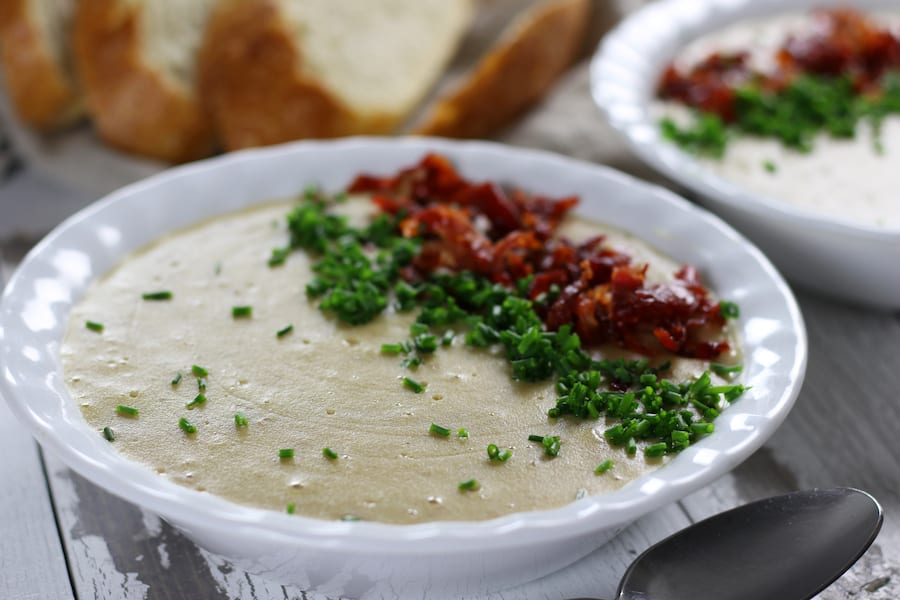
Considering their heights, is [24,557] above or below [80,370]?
below

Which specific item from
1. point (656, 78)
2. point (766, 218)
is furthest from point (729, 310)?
point (656, 78)

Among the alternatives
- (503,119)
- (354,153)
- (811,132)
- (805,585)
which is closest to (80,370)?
(354,153)

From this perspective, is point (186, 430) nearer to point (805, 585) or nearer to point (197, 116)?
point (805, 585)

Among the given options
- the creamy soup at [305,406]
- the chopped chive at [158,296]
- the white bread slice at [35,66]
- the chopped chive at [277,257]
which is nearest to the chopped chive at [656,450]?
the creamy soup at [305,406]

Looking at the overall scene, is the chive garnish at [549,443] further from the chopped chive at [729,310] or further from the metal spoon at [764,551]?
the chopped chive at [729,310]

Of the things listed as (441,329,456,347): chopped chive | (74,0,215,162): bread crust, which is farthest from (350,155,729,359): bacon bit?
(74,0,215,162): bread crust

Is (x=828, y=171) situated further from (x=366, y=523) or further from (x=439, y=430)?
(x=366, y=523)
